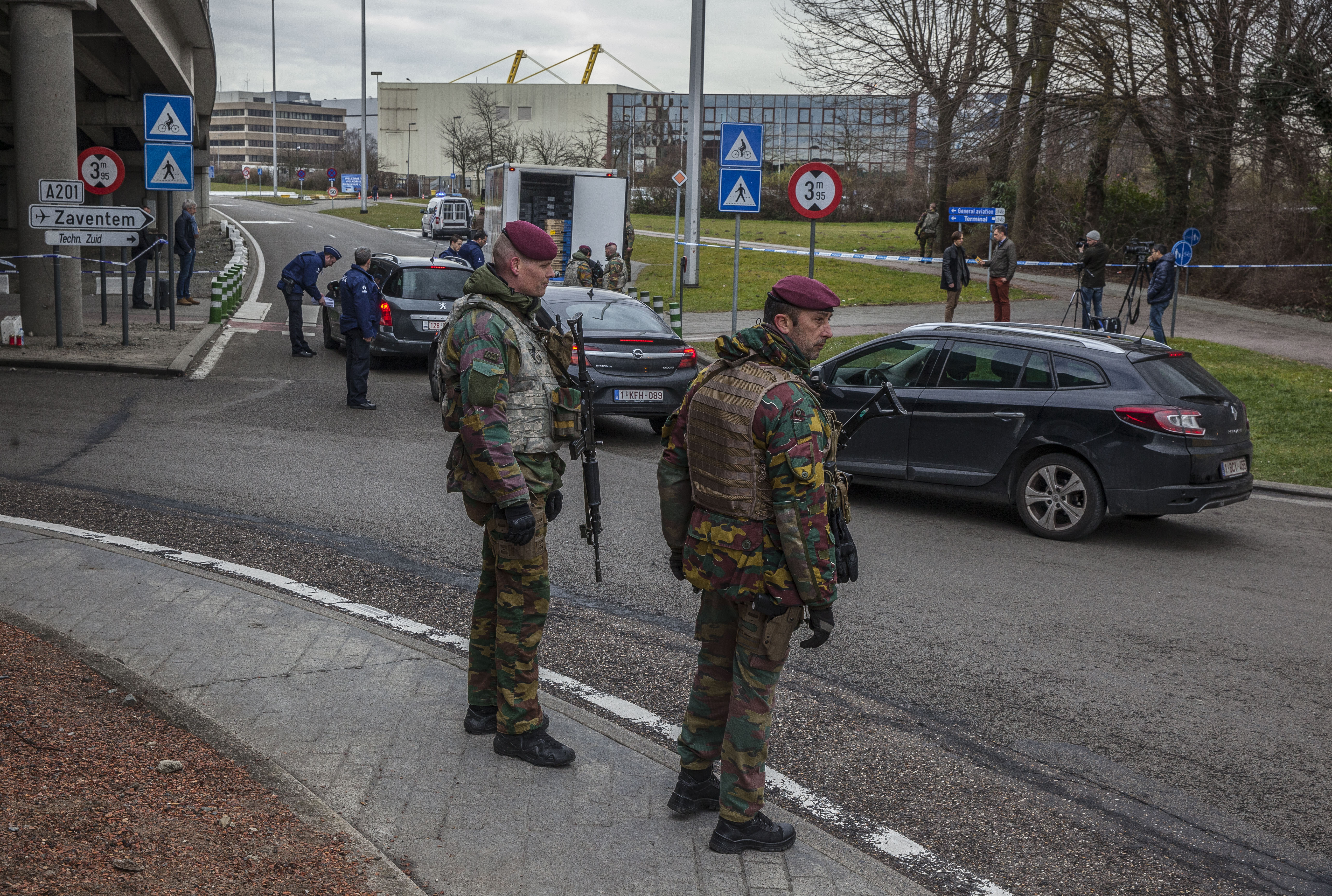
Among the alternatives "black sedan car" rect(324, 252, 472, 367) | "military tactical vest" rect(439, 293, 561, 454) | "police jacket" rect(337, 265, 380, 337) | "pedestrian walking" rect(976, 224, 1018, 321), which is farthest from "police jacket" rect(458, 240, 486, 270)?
"military tactical vest" rect(439, 293, 561, 454)

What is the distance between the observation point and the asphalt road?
14.5 ft

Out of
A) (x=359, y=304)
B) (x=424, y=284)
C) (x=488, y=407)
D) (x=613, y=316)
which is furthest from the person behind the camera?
(x=424, y=284)

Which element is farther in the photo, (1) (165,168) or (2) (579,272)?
(2) (579,272)

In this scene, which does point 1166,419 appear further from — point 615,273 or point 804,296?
point 615,273

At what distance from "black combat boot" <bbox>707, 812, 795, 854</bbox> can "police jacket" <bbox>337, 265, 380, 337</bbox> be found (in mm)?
10447

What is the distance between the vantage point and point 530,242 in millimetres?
4359

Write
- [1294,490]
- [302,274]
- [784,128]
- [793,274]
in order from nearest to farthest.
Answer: [1294,490] < [302,274] < [793,274] < [784,128]

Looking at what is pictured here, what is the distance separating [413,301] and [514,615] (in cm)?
1278

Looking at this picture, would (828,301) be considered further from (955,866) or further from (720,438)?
(955,866)

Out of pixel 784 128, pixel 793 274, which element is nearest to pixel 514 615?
pixel 793 274

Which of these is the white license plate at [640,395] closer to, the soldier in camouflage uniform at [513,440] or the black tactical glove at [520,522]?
the soldier in camouflage uniform at [513,440]

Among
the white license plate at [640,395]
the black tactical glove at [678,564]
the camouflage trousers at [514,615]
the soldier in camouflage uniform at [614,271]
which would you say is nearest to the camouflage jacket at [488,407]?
the camouflage trousers at [514,615]

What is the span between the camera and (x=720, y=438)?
12.5 feet

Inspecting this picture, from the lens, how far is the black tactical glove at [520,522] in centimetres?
419
